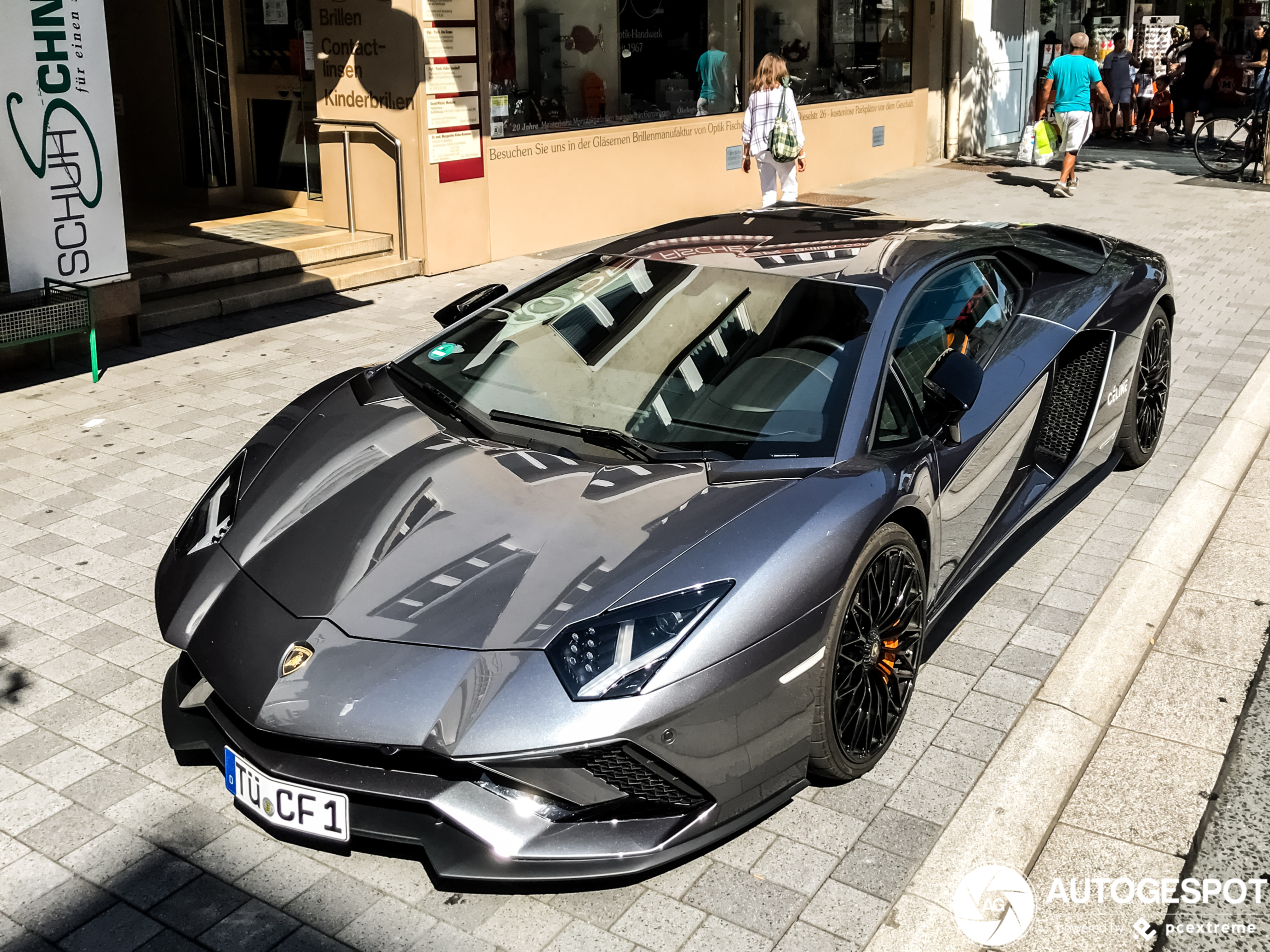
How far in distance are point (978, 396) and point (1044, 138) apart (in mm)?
13101

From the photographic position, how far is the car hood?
3.26m

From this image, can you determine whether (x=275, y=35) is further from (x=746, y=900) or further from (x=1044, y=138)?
(x=746, y=900)

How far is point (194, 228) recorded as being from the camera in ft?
37.3

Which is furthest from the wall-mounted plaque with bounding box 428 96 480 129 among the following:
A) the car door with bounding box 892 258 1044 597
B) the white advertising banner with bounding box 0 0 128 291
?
the car door with bounding box 892 258 1044 597

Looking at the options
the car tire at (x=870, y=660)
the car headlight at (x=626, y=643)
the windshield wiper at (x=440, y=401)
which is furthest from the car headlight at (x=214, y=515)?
the car tire at (x=870, y=660)

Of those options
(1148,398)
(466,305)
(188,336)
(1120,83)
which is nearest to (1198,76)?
(1120,83)

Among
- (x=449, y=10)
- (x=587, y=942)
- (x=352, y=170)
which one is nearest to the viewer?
(x=587, y=942)

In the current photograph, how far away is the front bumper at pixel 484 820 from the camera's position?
9.82 feet

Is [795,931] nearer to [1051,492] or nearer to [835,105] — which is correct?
[1051,492]

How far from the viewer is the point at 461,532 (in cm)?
354

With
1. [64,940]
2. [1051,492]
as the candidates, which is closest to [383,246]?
[1051,492]

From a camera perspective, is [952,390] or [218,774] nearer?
[218,774]

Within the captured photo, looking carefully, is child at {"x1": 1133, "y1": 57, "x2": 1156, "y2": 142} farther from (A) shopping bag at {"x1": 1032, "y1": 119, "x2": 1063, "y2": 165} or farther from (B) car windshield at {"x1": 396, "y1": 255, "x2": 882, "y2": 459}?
(B) car windshield at {"x1": 396, "y1": 255, "x2": 882, "y2": 459}

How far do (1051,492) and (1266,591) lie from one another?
99 centimetres
